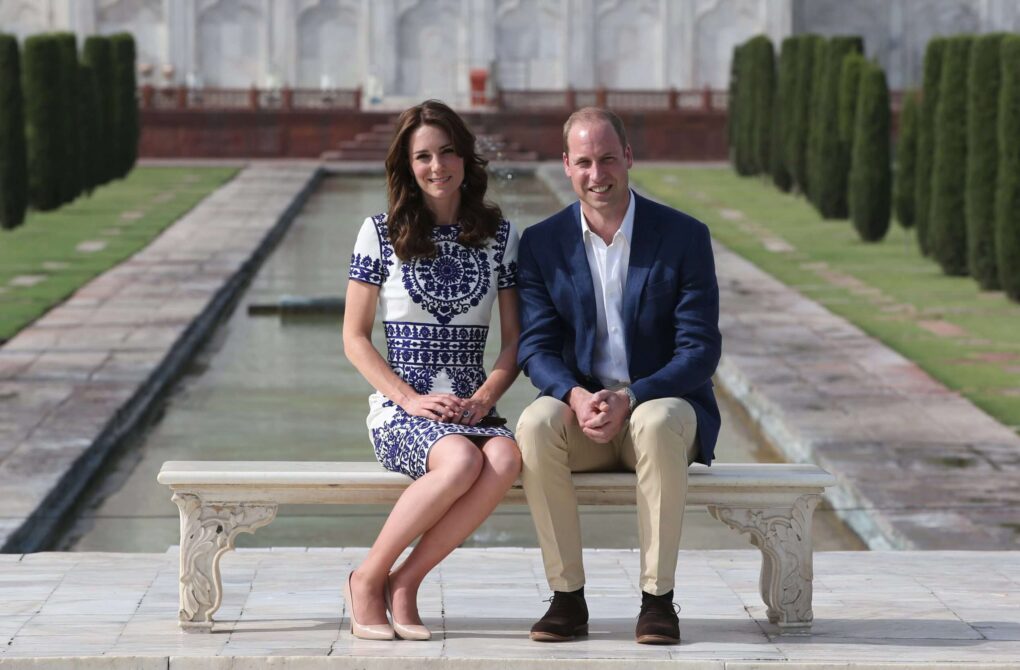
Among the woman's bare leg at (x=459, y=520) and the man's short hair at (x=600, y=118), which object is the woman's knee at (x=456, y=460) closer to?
the woman's bare leg at (x=459, y=520)

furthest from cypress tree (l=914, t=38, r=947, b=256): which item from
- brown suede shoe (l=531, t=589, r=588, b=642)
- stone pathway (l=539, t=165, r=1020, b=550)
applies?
brown suede shoe (l=531, t=589, r=588, b=642)

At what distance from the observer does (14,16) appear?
3922 cm

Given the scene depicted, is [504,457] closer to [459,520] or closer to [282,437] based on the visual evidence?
[459,520]

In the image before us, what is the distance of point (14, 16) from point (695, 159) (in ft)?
47.6

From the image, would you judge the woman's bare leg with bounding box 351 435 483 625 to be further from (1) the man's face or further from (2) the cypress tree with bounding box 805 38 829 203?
(2) the cypress tree with bounding box 805 38 829 203

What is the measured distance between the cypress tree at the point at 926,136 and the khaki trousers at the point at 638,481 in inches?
481

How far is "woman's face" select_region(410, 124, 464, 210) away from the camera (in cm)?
484

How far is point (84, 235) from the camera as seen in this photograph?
63.8ft

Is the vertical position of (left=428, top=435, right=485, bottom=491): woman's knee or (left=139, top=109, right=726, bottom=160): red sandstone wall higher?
(left=139, top=109, right=726, bottom=160): red sandstone wall

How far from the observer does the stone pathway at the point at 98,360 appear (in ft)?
24.1

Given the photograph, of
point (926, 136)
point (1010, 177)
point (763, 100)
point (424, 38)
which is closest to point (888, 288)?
point (1010, 177)

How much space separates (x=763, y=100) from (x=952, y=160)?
12884 mm

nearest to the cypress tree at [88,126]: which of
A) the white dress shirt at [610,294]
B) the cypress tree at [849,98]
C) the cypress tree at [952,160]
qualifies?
the cypress tree at [849,98]

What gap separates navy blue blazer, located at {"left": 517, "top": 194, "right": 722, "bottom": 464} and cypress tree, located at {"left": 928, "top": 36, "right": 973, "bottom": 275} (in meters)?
11.4
